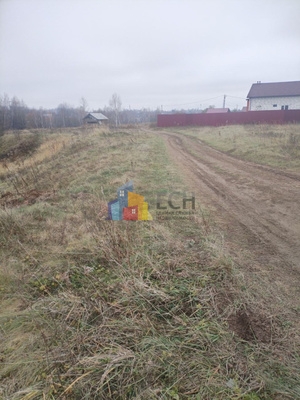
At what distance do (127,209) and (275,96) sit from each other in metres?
37.6

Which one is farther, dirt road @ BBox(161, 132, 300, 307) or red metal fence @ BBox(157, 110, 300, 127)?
red metal fence @ BBox(157, 110, 300, 127)

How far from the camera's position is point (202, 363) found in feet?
6.27

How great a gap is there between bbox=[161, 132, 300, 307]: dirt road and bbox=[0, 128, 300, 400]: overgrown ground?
418 mm

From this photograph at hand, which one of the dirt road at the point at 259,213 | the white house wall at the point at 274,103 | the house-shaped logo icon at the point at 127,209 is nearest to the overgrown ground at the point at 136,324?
the dirt road at the point at 259,213

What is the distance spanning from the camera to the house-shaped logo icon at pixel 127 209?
4785 mm

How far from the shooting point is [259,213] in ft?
16.5

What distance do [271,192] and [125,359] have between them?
5.75m

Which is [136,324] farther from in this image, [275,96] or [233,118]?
[275,96]

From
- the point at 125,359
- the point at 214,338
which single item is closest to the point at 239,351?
the point at 214,338

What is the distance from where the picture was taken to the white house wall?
33606 mm
